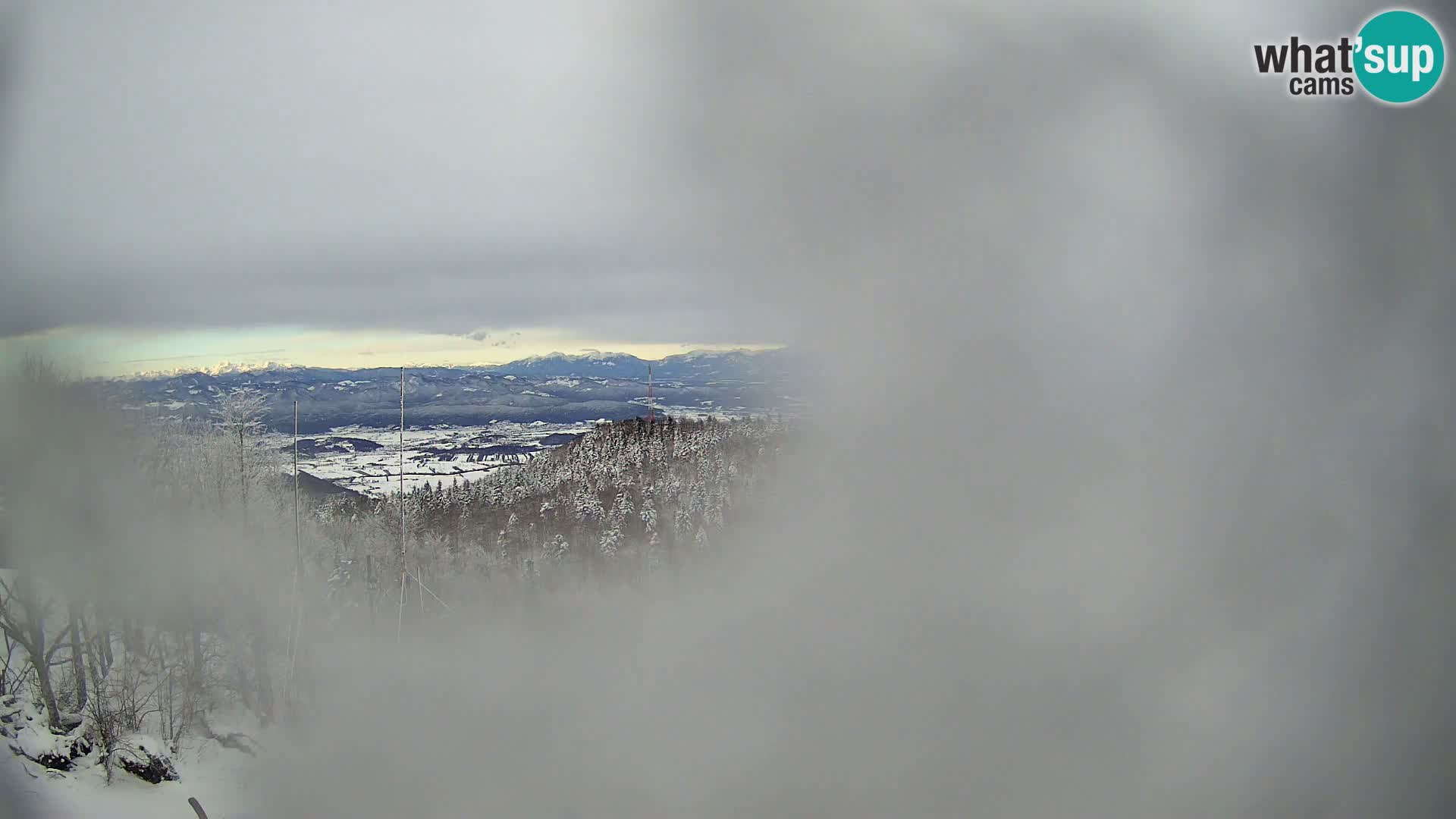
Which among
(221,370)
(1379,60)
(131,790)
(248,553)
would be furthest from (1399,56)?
(131,790)

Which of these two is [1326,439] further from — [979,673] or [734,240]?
[734,240]

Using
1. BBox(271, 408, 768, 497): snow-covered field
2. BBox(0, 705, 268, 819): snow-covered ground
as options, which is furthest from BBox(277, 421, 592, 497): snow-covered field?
BBox(0, 705, 268, 819): snow-covered ground

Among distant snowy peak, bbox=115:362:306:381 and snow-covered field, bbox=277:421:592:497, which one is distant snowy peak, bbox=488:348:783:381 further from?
distant snowy peak, bbox=115:362:306:381

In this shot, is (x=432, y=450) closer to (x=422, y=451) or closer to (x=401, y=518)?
(x=422, y=451)

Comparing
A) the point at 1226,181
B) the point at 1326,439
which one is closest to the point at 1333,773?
the point at 1326,439

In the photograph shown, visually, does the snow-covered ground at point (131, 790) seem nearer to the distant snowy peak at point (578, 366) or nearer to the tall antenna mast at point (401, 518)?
the tall antenna mast at point (401, 518)

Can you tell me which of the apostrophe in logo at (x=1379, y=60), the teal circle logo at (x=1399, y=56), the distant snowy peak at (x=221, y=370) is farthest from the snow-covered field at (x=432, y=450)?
the teal circle logo at (x=1399, y=56)
